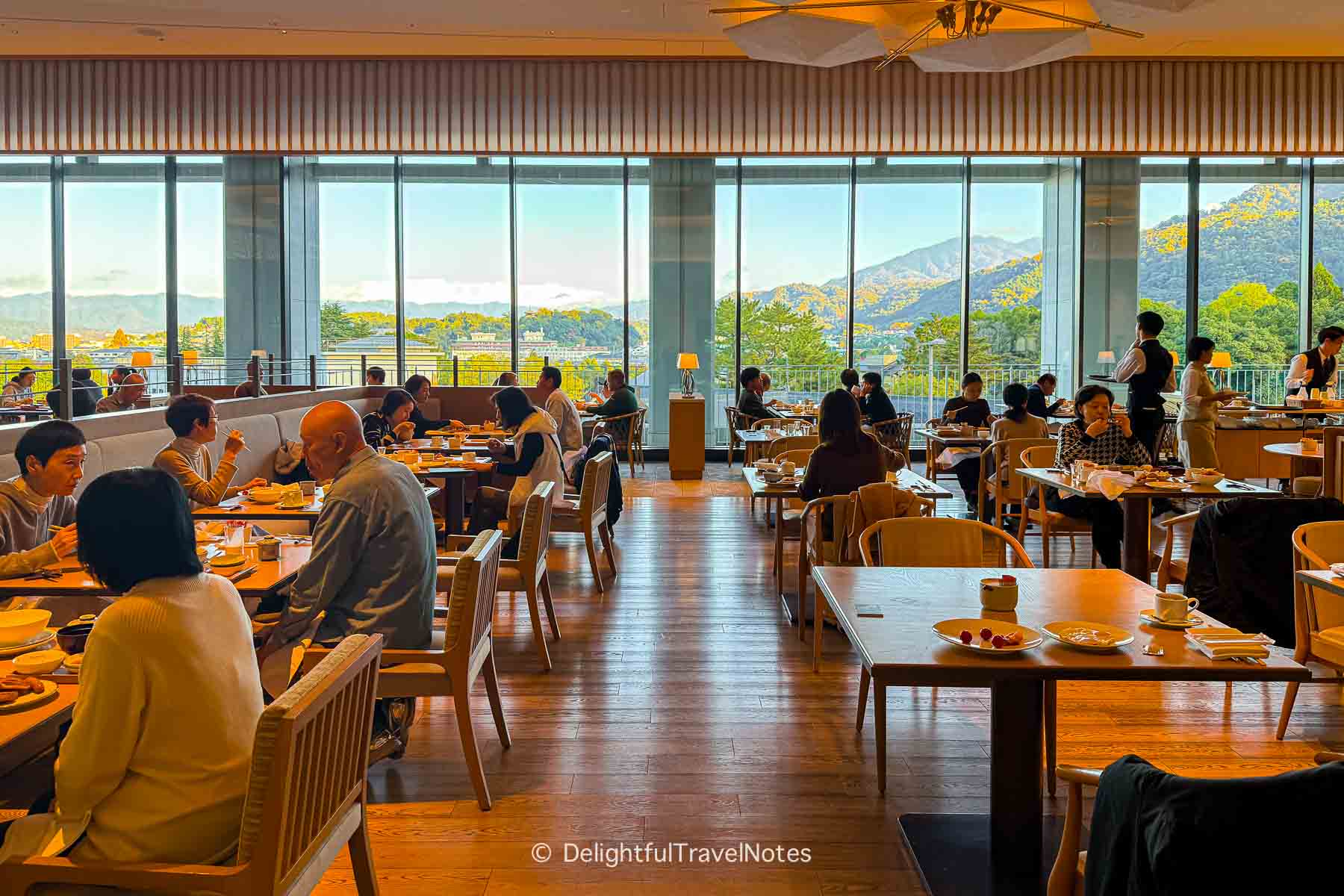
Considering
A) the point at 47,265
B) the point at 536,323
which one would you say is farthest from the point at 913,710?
the point at 47,265

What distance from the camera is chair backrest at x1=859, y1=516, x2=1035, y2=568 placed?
12.9 feet

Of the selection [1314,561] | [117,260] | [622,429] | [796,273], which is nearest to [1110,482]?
[1314,561]

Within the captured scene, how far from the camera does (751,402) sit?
11789 mm

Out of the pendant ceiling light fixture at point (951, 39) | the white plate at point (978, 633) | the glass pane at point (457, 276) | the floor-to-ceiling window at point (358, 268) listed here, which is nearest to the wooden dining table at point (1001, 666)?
the white plate at point (978, 633)

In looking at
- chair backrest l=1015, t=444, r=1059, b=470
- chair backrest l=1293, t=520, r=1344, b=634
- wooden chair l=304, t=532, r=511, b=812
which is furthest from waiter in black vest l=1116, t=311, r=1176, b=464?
wooden chair l=304, t=532, r=511, b=812

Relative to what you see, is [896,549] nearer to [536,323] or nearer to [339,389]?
[339,389]

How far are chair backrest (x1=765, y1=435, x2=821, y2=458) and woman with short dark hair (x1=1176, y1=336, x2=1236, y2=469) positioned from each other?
11.7ft

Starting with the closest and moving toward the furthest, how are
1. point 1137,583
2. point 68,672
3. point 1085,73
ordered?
point 68,672 < point 1137,583 < point 1085,73

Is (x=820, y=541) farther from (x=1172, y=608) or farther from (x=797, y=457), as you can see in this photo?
(x=1172, y=608)

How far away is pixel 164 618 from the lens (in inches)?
75.2

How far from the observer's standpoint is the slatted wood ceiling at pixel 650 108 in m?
10.5

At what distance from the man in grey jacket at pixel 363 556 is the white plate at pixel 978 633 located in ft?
5.54

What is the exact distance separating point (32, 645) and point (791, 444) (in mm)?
5417

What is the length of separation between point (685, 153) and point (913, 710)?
762cm
